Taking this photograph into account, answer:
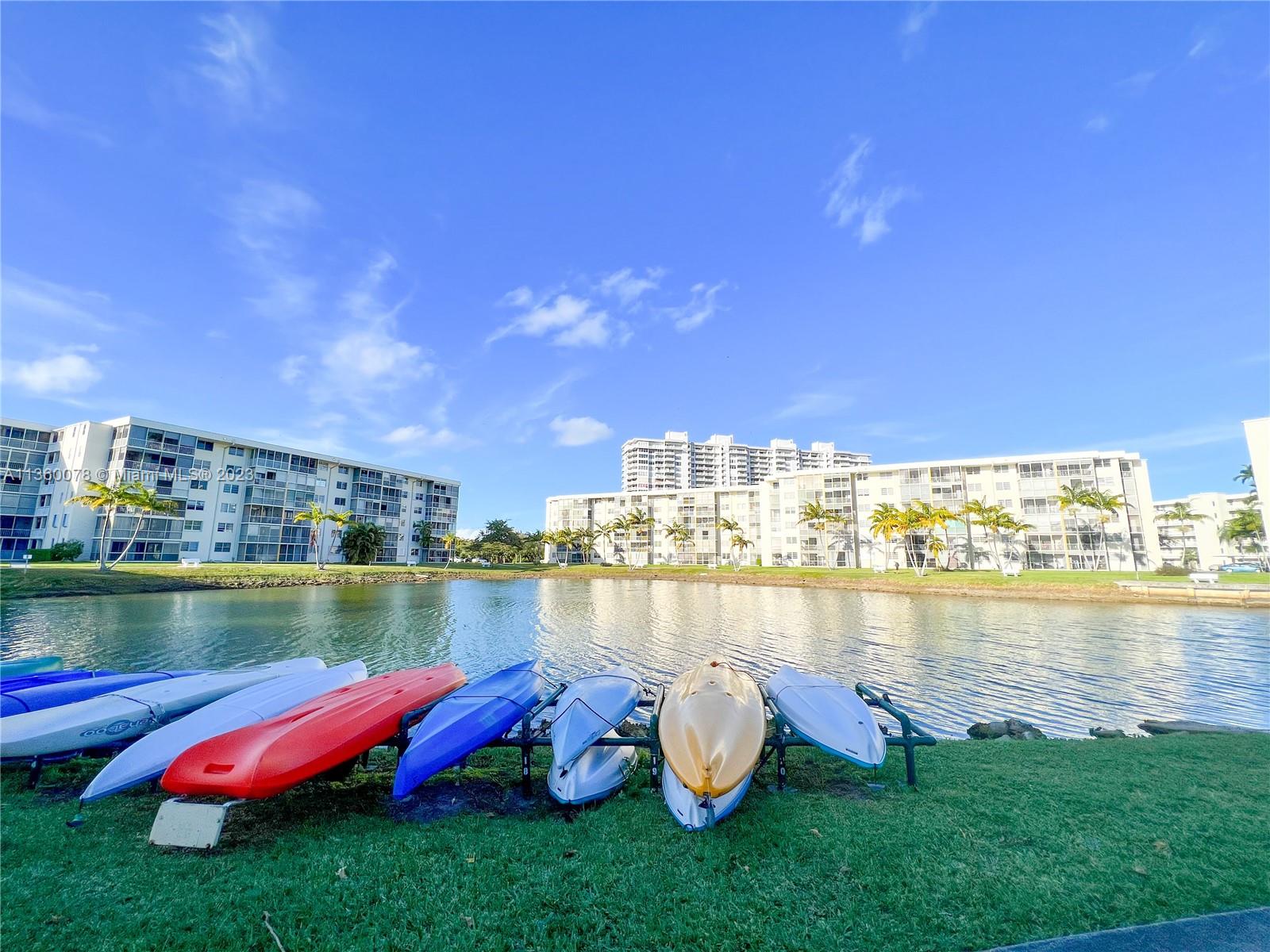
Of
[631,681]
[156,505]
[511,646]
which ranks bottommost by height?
[511,646]

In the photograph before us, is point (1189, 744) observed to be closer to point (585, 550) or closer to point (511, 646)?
point (511, 646)

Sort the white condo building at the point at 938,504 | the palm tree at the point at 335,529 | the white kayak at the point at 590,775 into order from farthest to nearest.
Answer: the palm tree at the point at 335,529, the white condo building at the point at 938,504, the white kayak at the point at 590,775

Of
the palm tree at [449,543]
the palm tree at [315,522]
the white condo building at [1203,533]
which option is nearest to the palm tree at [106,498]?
the palm tree at [315,522]

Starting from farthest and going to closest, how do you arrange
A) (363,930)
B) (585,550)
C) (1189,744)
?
(585,550) < (1189,744) < (363,930)

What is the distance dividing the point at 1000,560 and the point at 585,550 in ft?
216

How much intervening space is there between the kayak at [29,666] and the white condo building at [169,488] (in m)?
48.3

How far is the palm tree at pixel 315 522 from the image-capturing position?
6053 cm

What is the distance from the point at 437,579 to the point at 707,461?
368 feet

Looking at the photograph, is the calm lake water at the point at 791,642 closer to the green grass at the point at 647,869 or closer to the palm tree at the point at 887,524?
the green grass at the point at 647,869

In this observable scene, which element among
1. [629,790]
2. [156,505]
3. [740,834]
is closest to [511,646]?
[629,790]

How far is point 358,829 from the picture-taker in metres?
5.08

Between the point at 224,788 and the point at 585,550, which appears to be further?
the point at 585,550

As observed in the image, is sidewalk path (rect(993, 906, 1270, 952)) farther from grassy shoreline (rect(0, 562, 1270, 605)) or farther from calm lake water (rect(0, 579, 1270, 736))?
grassy shoreline (rect(0, 562, 1270, 605))

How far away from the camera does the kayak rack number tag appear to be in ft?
15.1
